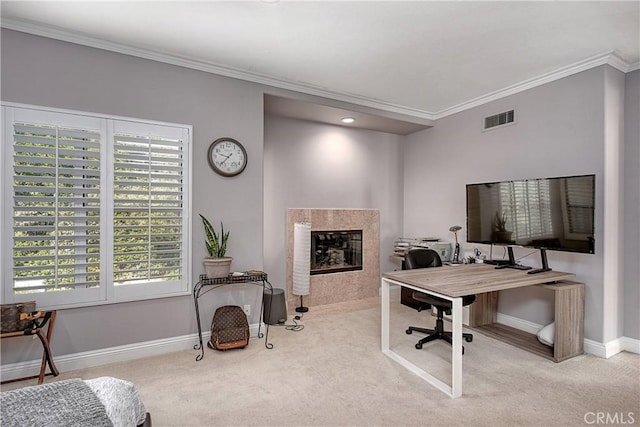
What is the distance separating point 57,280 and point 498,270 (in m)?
3.78

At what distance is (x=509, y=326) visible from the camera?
3.59 m

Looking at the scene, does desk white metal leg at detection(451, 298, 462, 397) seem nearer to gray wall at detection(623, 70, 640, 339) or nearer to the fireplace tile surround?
gray wall at detection(623, 70, 640, 339)

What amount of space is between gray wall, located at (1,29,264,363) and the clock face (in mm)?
63

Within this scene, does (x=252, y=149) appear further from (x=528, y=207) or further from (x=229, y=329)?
(x=528, y=207)

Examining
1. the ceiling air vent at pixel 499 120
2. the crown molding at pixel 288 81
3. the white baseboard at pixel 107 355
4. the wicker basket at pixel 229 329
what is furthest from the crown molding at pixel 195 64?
the white baseboard at pixel 107 355

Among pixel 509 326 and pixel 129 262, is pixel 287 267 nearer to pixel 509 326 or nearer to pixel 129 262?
pixel 129 262

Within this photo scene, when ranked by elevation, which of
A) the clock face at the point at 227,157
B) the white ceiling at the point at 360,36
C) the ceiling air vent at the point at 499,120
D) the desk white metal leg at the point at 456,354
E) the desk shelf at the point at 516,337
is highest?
the white ceiling at the point at 360,36

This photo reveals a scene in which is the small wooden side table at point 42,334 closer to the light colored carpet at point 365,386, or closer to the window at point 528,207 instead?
the light colored carpet at point 365,386

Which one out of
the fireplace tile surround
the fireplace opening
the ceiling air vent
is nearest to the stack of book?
the fireplace tile surround

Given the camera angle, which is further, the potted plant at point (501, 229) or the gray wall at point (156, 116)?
the potted plant at point (501, 229)

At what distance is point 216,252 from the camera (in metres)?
2.98

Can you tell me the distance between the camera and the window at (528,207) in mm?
2934

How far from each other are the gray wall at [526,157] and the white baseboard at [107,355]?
3316 mm

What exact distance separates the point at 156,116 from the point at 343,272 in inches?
120
